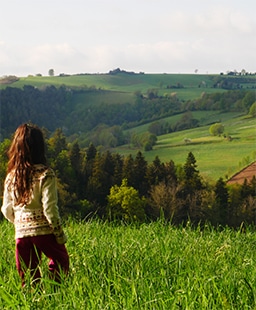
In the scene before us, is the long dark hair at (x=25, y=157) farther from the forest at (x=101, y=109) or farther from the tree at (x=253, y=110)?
the tree at (x=253, y=110)

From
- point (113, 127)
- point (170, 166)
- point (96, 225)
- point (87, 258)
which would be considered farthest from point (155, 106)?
point (87, 258)

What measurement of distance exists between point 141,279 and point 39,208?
2.78 feet

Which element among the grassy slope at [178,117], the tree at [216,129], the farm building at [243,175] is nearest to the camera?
the farm building at [243,175]

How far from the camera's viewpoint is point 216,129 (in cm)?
1683

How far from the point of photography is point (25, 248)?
3596 mm

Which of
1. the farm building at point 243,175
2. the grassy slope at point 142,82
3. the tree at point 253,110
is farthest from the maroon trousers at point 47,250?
the grassy slope at point 142,82

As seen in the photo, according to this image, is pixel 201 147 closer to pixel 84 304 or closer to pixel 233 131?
pixel 233 131

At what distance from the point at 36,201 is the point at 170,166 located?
12051mm

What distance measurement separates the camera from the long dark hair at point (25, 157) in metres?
3.55

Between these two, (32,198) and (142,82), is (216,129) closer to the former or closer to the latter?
(142,82)

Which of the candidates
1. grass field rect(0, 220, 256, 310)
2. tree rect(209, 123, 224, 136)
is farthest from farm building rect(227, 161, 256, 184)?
grass field rect(0, 220, 256, 310)

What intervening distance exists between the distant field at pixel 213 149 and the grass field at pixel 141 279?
11.3 meters

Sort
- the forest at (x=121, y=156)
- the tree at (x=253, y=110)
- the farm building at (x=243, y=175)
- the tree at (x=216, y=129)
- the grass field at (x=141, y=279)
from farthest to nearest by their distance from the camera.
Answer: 1. the tree at (x=253, y=110)
2. the tree at (x=216, y=129)
3. the farm building at (x=243, y=175)
4. the forest at (x=121, y=156)
5. the grass field at (x=141, y=279)

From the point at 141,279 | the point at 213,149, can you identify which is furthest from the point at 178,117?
the point at 141,279
